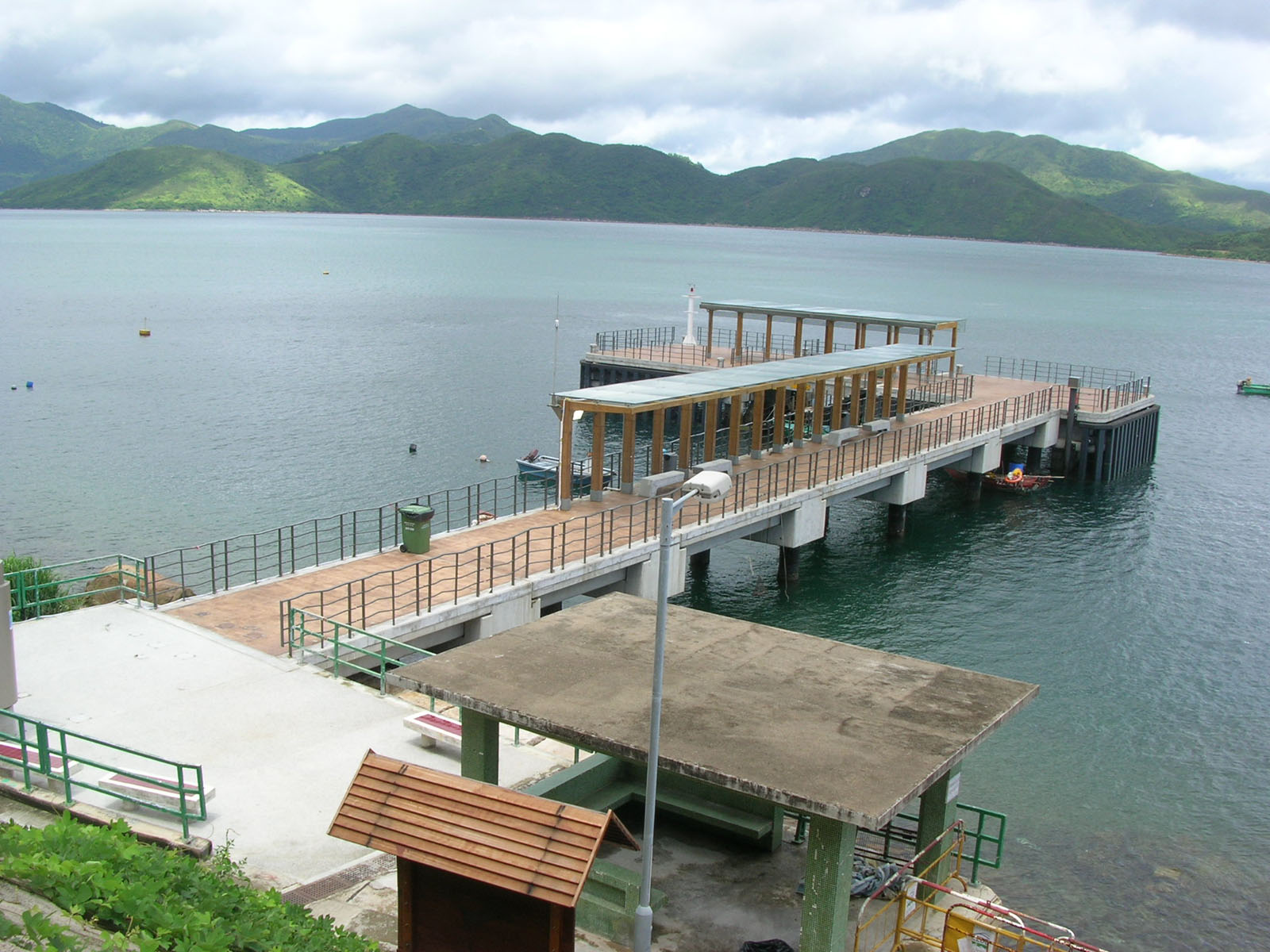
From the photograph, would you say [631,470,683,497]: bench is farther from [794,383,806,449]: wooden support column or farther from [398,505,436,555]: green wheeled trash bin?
[398,505,436,555]: green wheeled trash bin

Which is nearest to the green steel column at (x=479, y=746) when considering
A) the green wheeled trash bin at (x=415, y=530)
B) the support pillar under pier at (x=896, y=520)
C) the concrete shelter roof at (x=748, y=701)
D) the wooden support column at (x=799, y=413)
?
the concrete shelter roof at (x=748, y=701)

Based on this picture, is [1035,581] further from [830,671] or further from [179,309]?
[179,309]

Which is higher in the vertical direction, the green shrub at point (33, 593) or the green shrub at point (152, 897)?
the green shrub at point (152, 897)

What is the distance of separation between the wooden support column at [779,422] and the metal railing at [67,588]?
1940 cm

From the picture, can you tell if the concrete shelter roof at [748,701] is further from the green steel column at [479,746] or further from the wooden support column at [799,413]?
the wooden support column at [799,413]

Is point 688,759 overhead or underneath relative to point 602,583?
overhead

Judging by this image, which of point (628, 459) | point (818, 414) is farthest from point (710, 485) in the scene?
point (818, 414)

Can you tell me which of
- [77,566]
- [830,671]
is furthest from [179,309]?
[830,671]

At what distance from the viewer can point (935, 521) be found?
143 feet

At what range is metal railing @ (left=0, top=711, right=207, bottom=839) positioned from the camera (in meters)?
14.0

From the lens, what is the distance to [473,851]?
974 cm

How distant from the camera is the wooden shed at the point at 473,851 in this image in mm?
9570

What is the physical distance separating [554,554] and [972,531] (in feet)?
66.8

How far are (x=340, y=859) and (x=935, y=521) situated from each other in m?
32.9
